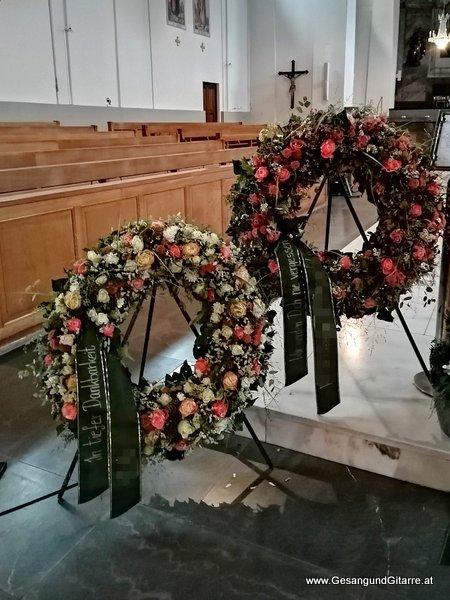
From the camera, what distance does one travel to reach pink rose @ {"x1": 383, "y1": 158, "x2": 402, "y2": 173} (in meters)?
2.31

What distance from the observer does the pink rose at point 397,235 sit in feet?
7.89

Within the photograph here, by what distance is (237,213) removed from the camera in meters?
2.59

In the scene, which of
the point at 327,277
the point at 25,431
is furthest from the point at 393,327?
the point at 25,431

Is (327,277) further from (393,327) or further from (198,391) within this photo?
(393,327)

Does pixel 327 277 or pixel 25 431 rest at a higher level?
pixel 327 277

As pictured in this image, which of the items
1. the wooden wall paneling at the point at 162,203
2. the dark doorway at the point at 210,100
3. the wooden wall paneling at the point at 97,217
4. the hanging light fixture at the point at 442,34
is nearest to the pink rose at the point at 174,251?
the wooden wall paneling at the point at 97,217

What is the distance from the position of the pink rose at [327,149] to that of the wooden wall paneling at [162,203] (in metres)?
2.63

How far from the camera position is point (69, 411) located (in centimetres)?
187

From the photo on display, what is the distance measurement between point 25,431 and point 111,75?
859cm

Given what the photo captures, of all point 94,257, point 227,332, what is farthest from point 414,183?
point 94,257

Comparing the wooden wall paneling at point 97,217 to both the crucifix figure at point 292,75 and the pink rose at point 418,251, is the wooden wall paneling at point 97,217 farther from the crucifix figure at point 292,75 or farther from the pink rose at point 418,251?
the crucifix figure at point 292,75

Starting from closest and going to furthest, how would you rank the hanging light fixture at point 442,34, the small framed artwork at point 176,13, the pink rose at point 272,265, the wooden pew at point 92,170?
1. the pink rose at point 272,265
2. the wooden pew at point 92,170
3. the small framed artwork at point 176,13
4. the hanging light fixture at point 442,34

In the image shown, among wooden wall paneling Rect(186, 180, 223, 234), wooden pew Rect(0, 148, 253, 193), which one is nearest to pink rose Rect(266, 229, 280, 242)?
wooden pew Rect(0, 148, 253, 193)

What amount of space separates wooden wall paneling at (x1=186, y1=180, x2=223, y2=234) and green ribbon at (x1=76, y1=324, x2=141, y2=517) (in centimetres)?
385
